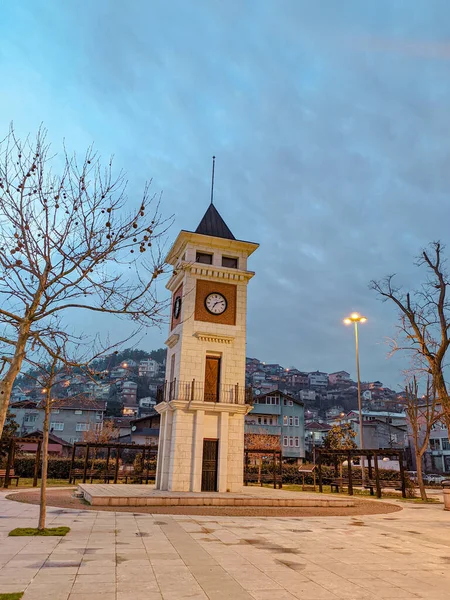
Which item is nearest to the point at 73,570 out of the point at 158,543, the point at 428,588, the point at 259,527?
the point at 158,543

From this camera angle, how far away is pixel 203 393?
2442 cm

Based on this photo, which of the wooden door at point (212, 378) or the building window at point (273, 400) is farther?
the building window at point (273, 400)

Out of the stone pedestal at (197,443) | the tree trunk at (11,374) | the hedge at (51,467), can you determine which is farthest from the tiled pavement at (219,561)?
the hedge at (51,467)

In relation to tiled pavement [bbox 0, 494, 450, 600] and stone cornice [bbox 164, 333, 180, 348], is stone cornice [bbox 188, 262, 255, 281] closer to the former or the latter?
stone cornice [bbox 164, 333, 180, 348]

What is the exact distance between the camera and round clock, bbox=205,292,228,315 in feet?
85.0

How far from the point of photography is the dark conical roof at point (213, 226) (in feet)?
92.4

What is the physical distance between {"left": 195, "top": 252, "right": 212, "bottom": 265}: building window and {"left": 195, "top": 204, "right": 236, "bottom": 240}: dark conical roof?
163 centimetres

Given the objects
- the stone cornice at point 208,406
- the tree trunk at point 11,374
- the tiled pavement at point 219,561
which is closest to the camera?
the tiled pavement at point 219,561

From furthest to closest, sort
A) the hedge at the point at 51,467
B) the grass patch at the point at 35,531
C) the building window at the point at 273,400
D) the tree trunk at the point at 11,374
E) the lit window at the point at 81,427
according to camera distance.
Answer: the lit window at the point at 81,427 < the building window at the point at 273,400 < the hedge at the point at 51,467 < the grass patch at the point at 35,531 < the tree trunk at the point at 11,374

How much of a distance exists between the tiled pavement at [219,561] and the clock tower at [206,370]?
934cm

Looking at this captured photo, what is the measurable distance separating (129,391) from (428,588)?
4789 inches

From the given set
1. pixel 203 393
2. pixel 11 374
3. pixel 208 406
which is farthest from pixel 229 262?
pixel 11 374

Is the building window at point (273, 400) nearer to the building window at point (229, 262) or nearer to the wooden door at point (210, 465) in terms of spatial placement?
the building window at point (229, 262)

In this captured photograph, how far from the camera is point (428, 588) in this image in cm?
693
